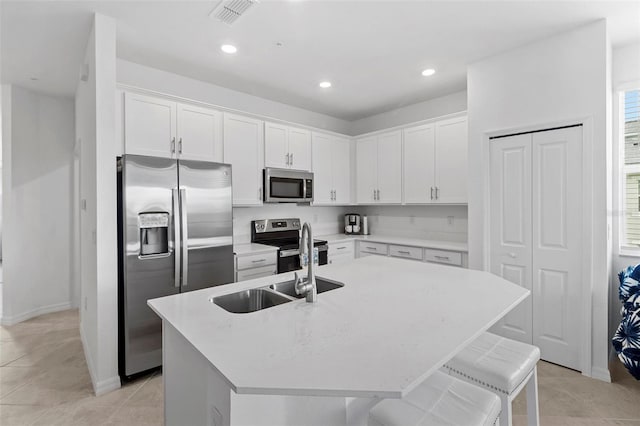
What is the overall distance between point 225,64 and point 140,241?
1.88 m

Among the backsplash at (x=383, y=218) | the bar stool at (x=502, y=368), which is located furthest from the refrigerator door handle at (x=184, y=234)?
the bar stool at (x=502, y=368)

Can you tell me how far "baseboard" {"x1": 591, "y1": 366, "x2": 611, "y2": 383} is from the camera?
2.42 m

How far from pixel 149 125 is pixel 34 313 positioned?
301 centimetres

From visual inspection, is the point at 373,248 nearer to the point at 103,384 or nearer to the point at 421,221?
the point at 421,221

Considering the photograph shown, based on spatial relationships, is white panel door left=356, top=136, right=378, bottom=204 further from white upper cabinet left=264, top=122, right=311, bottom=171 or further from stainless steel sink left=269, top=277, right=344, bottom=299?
stainless steel sink left=269, top=277, right=344, bottom=299

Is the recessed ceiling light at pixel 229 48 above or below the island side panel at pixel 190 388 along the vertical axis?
above

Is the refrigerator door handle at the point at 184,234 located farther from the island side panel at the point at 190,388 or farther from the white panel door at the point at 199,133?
the island side panel at the point at 190,388

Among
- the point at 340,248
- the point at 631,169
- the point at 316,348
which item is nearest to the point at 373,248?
the point at 340,248

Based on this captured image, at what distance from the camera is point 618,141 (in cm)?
285

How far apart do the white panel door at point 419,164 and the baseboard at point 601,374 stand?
2129mm

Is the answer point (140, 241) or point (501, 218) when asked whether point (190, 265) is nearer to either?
point (140, 241)

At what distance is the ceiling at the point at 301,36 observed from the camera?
227 cm

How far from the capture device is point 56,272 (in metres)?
4.13

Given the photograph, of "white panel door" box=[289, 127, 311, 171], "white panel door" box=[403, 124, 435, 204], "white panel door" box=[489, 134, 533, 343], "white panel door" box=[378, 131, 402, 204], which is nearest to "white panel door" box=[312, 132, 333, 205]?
"white panel door" box=[289, 127, 311, 171]
